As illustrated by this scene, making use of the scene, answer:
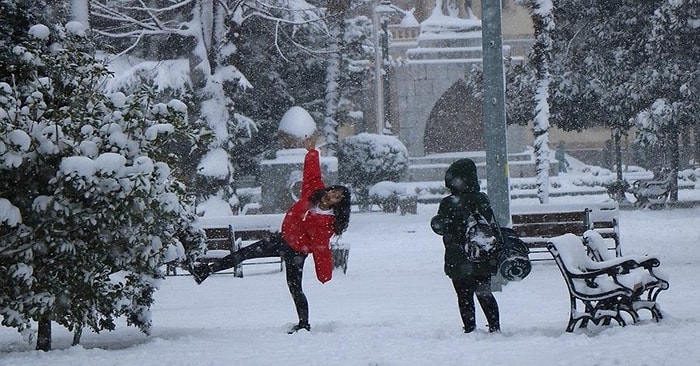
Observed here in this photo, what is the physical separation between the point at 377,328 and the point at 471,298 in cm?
104

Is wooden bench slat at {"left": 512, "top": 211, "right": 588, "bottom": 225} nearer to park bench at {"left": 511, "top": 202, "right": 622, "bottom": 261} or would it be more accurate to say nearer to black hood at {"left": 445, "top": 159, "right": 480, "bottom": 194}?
park bench at {"left": 511, "top": 202, "right": 622, "bottom": 261}

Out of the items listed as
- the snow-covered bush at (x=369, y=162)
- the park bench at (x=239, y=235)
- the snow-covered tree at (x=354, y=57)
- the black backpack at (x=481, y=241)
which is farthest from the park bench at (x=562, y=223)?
the snow-covered tree at (x=354, y=57)

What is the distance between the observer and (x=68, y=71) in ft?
28.3

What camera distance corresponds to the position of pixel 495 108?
1191cm

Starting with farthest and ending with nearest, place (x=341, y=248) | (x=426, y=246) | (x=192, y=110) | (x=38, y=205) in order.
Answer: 1. (x=192, y=110)
2. (x=426, y=246)
3. (x=341, y=248)
4. (x=38, y=205)

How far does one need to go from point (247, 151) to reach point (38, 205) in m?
23.1

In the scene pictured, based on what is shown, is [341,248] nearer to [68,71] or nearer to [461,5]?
[68,71]

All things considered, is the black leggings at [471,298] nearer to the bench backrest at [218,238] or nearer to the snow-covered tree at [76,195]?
the snow-covered tree at [76,195]

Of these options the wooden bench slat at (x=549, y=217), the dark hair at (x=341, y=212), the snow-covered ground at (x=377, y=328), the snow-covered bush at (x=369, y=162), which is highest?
the snow-covered bush at (x=369, y=162)

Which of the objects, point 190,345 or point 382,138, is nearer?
point 190,345

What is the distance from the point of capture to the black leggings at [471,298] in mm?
8180

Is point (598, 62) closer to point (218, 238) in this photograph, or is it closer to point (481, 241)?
point (218, 238)

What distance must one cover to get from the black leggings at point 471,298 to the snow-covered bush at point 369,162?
1888 cm

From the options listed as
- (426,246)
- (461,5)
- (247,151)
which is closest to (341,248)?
(426,246)
